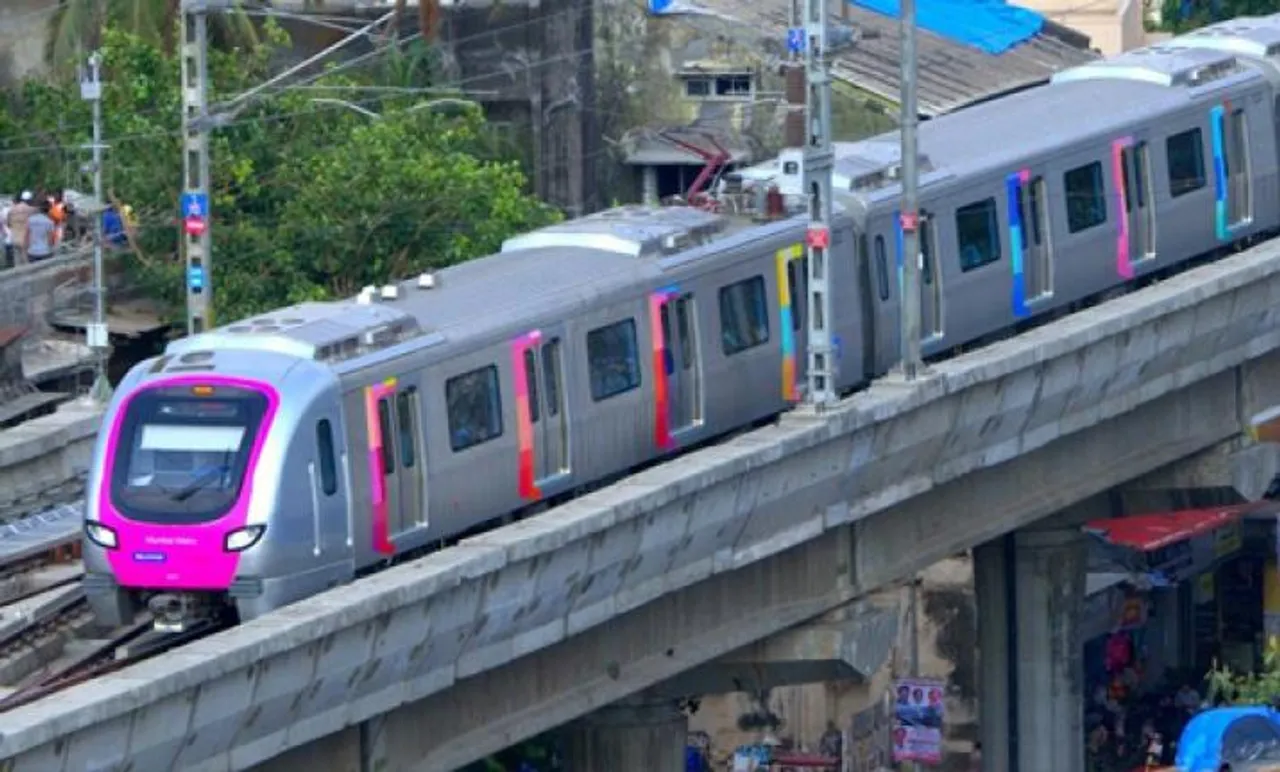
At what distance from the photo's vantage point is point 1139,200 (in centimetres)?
3822

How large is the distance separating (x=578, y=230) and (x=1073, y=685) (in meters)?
11.7

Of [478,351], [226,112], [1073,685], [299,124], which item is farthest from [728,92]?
[478,351]

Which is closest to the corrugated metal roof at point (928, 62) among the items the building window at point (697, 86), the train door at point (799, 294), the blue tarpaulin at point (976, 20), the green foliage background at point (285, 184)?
the blue tarpaulin at point (976, 20)

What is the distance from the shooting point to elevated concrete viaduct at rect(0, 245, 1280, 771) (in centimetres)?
2348

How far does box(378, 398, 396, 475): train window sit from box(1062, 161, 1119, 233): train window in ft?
37.3

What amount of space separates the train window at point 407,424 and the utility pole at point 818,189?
13.8ft

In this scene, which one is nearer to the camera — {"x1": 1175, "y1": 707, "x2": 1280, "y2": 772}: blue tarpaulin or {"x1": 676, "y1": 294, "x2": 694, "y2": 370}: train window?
{"x1": 1175, "y1": 707, "x2": 1280, "y2": 772}: blue tarpaulin

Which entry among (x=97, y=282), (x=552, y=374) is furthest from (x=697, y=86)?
(x=552, y=374)

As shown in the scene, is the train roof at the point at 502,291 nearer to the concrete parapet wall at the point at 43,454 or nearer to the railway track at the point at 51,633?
the railway track at the point at 51,633

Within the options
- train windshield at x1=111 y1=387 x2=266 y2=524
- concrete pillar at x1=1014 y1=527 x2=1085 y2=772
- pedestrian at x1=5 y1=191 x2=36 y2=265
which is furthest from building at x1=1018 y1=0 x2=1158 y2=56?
train windshield at x1=111 y1=387 x2=266 y2=524

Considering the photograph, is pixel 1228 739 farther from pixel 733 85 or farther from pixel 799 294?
pixel 733 85

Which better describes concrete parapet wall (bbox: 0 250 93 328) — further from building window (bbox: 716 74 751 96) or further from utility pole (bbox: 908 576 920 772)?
building window (bbox: 716 74 751 96)

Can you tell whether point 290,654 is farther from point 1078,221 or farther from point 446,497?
point 1078,221

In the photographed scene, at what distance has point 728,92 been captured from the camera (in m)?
52.9
